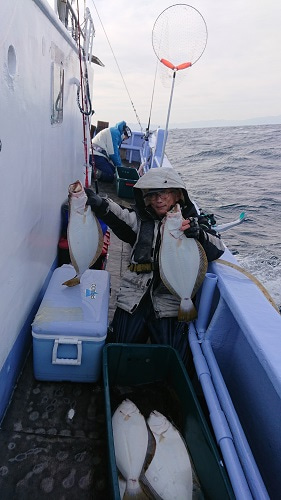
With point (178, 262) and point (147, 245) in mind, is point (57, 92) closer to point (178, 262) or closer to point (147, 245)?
point (147, 245)

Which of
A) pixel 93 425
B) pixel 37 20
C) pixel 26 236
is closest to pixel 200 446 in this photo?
pixel 93 425

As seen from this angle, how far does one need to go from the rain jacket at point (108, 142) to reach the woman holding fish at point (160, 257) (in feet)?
20.3

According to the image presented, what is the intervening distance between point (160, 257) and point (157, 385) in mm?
1008

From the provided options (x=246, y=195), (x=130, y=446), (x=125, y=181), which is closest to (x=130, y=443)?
(x=130, y=446)

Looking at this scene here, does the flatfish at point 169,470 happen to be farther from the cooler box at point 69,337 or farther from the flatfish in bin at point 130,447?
the cooler box at point 69,337

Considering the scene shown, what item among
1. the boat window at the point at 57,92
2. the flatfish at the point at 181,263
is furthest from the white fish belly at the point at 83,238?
the boat window at the point at 57,92

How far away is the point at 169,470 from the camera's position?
195cm

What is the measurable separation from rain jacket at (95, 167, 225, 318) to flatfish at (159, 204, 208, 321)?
240 millimetres

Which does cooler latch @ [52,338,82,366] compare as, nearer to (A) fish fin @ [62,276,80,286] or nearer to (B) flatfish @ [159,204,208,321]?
(A) fish fin @ [62,276,80,286]

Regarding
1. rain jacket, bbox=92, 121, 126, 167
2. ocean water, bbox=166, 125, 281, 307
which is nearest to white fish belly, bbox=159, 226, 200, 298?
ocean water, bbox=166, 125, 281, 307

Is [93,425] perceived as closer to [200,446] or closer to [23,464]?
[23,464]

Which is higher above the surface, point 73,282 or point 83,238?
point 83,238

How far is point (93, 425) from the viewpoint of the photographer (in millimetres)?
2432

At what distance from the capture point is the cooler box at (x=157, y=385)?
212cm
